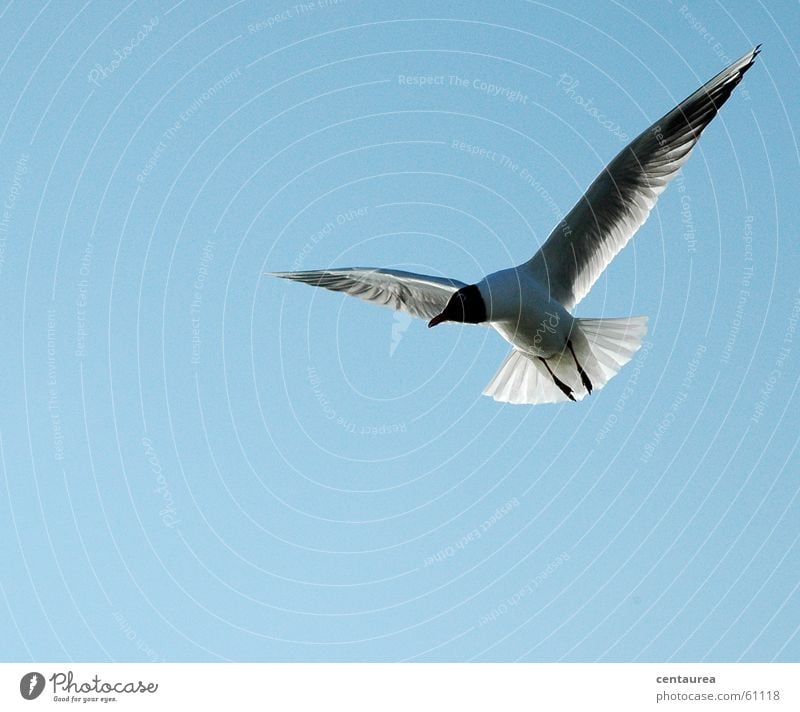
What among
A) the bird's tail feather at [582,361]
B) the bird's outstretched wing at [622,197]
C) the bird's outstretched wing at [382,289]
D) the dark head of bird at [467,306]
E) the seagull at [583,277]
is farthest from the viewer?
the bird's outstretched wing at [382,289]

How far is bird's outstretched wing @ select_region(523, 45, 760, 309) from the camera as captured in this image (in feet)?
29.4

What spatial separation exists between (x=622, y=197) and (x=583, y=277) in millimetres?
931

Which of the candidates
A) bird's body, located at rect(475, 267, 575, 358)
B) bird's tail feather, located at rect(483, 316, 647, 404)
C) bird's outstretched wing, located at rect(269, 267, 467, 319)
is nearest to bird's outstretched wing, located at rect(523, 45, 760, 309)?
bird's body, located at rect(475, 267, 575, 358)

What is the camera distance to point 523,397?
10.9 meters

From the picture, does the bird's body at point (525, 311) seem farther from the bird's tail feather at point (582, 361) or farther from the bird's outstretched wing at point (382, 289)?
the bird's outstretched wing at point (382, 289)
